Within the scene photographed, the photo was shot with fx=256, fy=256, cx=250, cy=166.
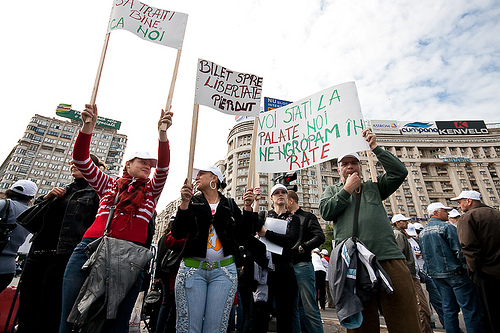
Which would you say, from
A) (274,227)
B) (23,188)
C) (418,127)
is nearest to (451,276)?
(274,227)

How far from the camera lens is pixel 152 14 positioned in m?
4.00

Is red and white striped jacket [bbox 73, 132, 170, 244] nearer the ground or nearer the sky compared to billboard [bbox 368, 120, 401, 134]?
nearer the ground

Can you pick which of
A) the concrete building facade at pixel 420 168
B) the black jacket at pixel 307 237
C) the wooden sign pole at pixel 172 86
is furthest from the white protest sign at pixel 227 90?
the concrete building facade at pixel 420 168

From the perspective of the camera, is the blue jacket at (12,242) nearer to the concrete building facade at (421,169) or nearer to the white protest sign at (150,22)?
the white protest sign at (150,22)

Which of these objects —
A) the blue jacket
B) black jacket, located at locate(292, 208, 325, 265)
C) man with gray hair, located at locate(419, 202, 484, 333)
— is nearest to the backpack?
the blue jacket

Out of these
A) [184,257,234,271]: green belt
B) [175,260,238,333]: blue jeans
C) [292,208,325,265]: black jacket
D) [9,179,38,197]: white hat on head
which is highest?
[9,179,38,197]: white hat on head

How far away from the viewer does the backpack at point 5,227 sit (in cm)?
372

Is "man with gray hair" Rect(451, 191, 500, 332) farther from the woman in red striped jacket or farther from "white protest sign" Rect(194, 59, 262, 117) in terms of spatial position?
the woman in red striped jacket

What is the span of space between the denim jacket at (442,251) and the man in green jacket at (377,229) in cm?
265

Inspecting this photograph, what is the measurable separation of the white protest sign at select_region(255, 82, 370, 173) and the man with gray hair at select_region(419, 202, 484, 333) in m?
2.86

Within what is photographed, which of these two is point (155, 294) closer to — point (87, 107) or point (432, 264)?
point (87, 107)

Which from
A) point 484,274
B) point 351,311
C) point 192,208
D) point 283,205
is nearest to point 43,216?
point 192,208

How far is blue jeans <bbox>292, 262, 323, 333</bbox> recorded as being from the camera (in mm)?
3488

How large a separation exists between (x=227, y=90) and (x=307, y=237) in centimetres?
259
